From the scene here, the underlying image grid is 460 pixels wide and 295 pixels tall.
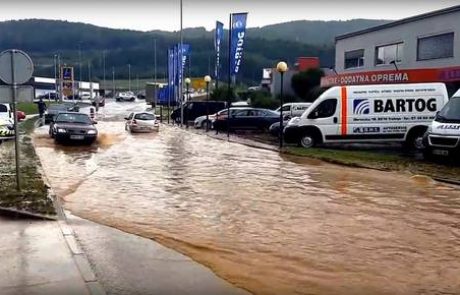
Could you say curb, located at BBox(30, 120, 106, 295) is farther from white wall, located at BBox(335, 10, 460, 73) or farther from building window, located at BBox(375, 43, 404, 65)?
building window, located at BBox(375, 43, 404, 65)

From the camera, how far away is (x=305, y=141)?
22859 millimetres

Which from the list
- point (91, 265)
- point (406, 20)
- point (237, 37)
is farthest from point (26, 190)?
point (406, 20)

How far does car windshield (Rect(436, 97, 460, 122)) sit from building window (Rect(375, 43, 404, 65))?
20.8 m

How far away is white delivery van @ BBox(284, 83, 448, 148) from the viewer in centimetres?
2197

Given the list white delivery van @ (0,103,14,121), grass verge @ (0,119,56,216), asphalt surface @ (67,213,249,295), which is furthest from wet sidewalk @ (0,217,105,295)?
white delivery van @ (0,103,14,121)

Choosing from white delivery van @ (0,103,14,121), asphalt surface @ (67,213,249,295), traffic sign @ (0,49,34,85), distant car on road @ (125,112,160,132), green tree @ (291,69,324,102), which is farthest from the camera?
green tree @ (291,69,324,102)

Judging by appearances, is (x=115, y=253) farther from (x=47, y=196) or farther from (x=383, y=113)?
(x=383, y=113)

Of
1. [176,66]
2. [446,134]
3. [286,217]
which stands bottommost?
[286,217]

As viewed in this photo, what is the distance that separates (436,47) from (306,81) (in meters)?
21.3

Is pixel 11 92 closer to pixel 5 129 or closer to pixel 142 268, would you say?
pixel 142 268

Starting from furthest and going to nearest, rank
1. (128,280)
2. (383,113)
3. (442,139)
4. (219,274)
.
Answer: (383,113)
(442,139)
(219,274)
(128,280)

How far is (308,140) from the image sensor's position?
22.8m

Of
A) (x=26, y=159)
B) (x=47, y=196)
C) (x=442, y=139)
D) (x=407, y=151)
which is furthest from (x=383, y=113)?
(x=47, y=196)

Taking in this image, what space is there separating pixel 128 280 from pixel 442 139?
547 inches
